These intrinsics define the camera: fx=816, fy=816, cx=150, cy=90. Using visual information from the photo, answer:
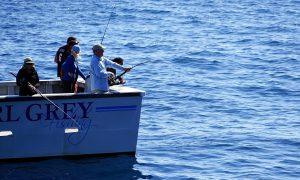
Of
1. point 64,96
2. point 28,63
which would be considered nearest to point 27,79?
point 28,63

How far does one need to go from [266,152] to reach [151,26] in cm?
2323

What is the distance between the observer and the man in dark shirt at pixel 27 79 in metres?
15.2

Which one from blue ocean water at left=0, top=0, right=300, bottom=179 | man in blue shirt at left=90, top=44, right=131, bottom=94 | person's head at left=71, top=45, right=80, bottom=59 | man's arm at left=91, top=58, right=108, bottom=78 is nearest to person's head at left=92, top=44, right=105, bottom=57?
man in blue shirt at left=90, top=44, right=131, bottom=94

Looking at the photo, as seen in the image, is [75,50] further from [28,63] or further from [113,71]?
[113,71]

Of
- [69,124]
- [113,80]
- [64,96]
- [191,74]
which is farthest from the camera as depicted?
[191,74]

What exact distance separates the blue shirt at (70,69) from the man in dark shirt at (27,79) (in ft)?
2.44

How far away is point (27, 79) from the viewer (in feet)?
50.4

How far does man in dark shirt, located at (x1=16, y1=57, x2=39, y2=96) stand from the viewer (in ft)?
50.0

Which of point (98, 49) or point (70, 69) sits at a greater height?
point (98, 49)

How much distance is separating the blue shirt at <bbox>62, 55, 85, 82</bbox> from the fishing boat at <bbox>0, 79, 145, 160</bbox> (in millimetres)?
677

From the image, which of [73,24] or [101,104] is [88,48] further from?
[101,104]

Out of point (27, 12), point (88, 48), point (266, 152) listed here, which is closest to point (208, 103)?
point (266, 152)

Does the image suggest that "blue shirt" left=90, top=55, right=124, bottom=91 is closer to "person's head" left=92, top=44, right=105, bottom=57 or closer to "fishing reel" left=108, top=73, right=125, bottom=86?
"person's head" left=92, top=44, right=105, bottom=57

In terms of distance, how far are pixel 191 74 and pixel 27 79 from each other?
13353 mm
